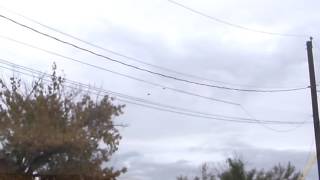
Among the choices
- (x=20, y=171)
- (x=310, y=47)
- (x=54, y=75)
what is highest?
(x=310, y=47)

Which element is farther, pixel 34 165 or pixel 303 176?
pixel 303 176

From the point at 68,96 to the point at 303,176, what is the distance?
1848 cm

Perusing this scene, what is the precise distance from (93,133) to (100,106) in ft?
4.46

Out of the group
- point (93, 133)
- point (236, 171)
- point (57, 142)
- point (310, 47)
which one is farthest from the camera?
point (236, 171)

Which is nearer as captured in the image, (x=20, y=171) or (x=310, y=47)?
(x=20, y=171)

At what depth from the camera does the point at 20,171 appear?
27812 millimetres

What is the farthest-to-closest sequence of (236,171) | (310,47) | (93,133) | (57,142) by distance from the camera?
(236,171) < (310,47) < (93,133) < (57,142)

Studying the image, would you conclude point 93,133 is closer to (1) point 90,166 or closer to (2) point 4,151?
(1) point 90,166

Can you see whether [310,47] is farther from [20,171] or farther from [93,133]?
[20,171]

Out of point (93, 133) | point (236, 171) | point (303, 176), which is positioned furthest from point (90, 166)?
point (303, 176)

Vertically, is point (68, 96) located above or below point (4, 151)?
above

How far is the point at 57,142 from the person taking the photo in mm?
27594

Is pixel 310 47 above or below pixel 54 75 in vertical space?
above

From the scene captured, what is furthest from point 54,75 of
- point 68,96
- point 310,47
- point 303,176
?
point 303,176
